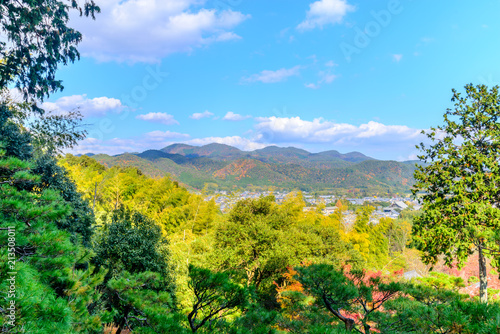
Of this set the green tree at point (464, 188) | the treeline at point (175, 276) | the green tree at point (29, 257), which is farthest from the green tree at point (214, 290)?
the green tree at point (464, 188)

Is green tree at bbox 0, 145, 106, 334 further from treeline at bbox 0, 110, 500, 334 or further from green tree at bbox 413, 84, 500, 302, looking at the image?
green tree at bbox 413, 84, 500, 302

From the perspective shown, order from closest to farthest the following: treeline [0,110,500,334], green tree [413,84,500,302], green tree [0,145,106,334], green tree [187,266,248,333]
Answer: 1. green tree [0,145,106,334]
2. treeline [0,110,500,334]
3. green tree [187,266,248,333]
4. green tree [413,84,500,302]

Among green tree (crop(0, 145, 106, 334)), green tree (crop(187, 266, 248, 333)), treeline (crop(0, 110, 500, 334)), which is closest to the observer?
green tree (crop(0, 145, 106, 334))

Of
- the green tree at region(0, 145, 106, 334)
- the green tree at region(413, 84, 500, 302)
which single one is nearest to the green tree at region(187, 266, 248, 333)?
the green tree at region(0, 145, 106, 334)

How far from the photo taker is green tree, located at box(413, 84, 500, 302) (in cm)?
515

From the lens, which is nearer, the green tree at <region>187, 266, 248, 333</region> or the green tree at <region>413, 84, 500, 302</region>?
the green tree at <region>187, 266, 248, 333</region>

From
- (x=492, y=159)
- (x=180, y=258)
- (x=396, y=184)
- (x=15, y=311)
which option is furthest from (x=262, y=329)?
(x=396, y=184)

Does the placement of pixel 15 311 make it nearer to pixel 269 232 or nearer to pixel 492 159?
pixel 492 159

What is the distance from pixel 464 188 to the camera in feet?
17.9

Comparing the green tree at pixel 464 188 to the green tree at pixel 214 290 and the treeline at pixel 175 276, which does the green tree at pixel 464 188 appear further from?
the green tree at pixel 214 290

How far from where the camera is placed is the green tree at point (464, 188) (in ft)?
16.9

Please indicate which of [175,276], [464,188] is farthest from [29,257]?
[464,188]

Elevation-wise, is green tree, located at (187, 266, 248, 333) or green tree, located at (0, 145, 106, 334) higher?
green tree, located at (0, 145, 106, 334)

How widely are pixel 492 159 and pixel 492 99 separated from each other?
1471 mm
